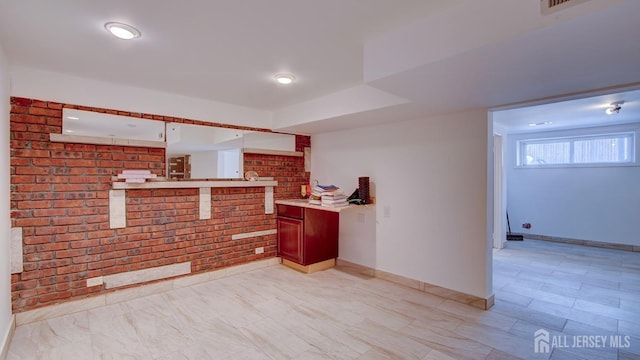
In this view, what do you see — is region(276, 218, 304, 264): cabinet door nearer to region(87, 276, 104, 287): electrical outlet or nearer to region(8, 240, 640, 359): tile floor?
region(8, 240, 640, 359): tile floor

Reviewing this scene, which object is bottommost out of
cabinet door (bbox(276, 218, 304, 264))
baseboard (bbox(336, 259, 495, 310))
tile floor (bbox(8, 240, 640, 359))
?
tile floor (bbox(8, 240, 640, 359))

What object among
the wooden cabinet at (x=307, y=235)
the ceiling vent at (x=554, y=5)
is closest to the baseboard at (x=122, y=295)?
the wooden cabinet at (x=307, y=235)

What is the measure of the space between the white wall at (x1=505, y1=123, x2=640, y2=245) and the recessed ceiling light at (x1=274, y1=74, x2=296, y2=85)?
5802mm

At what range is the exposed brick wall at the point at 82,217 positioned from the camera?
2.75 meters

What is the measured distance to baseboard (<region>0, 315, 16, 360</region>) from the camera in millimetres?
2192

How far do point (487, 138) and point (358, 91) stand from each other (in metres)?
1.42

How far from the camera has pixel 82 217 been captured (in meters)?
3.02

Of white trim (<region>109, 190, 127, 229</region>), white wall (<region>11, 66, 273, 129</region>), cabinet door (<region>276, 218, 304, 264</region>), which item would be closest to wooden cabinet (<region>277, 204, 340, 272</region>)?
cabinet door (<region>276, 218, 304, 264</region>)

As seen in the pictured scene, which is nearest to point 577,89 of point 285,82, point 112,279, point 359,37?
point 359,37

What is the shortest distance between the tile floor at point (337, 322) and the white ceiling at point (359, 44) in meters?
2.06

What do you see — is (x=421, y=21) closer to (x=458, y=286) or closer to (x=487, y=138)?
(x=487, y=138)

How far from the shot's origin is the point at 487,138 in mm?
3072

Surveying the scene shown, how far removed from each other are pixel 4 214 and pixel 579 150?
8438 mm

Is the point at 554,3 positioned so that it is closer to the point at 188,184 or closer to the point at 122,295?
the point at 188,184
